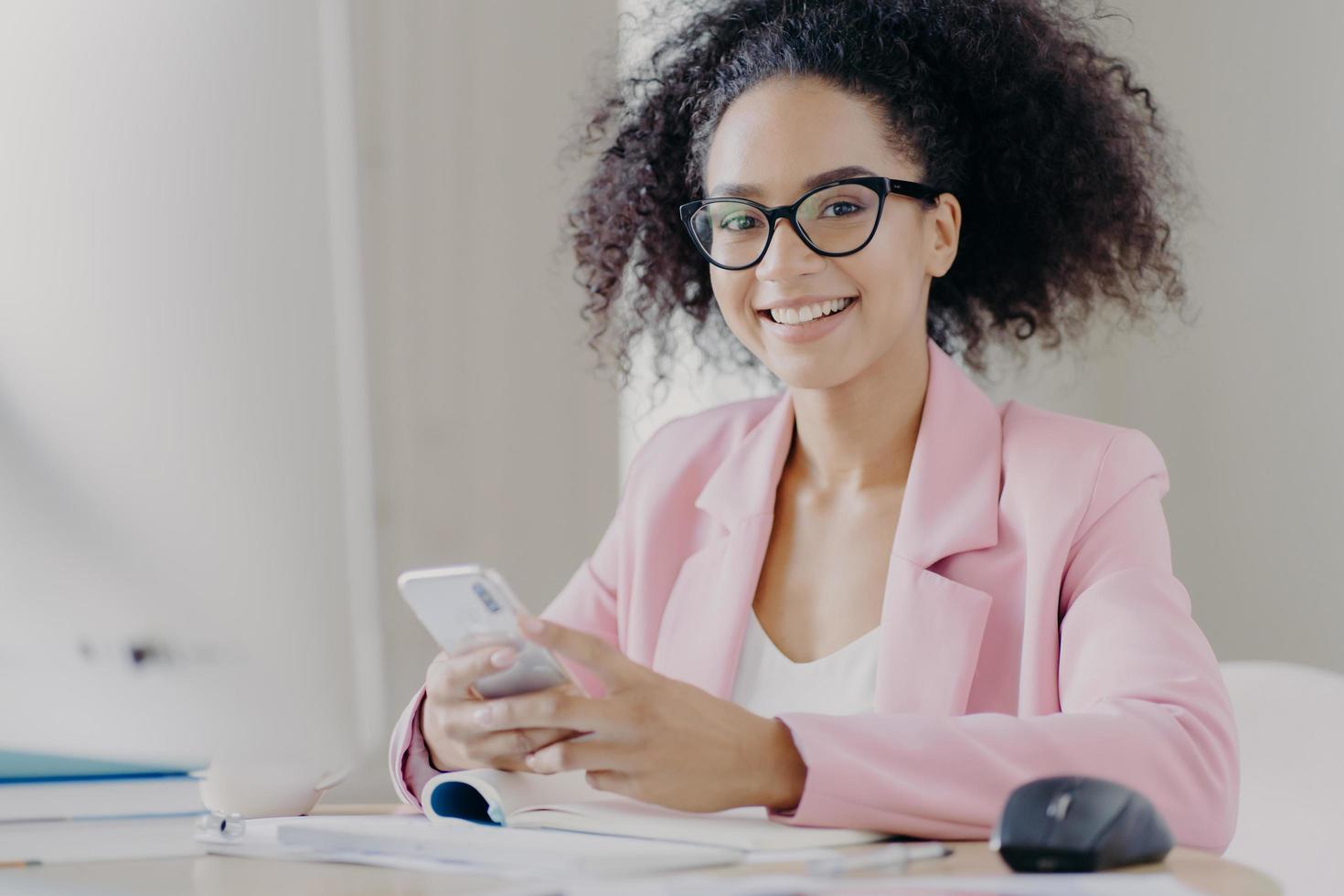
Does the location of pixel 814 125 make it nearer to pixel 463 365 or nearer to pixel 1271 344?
pixel 1271 344

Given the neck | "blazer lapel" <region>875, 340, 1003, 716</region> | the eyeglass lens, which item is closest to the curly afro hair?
the eyeglass lens

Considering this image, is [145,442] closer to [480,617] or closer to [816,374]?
[480,617]

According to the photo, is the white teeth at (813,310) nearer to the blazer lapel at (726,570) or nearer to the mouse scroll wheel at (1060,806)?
the blazer lapel at (726,570)

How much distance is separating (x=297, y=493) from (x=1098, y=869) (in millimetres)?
608

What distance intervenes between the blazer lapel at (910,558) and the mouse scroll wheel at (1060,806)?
0.56m

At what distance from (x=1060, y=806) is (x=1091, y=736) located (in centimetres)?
28

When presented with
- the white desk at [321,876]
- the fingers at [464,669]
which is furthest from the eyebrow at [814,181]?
the white desk at [321,876]

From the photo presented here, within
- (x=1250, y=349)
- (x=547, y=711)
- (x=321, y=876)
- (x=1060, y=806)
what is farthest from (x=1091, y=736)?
(x=1250, y=349)

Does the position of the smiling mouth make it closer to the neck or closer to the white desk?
the neck

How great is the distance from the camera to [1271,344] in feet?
7.56

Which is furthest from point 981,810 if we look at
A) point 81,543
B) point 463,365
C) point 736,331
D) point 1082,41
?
point 463,365

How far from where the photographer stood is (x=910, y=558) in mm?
1351

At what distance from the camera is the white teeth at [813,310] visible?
1467 mm

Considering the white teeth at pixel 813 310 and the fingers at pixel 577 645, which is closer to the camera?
the fingers at pixel 577 645
